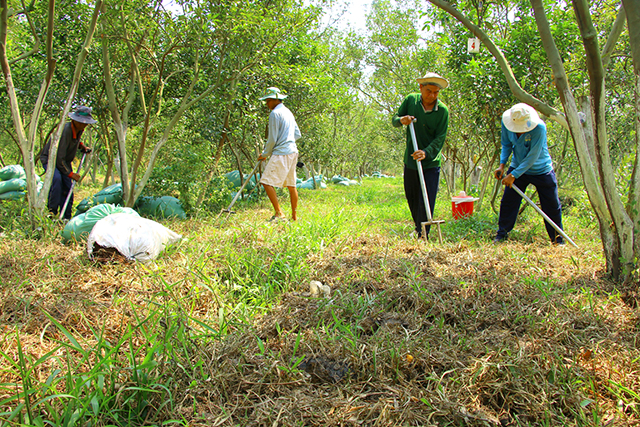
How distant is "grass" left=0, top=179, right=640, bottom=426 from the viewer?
135 cm

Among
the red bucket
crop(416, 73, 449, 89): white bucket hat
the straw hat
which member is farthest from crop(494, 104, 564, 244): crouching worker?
the straw hat

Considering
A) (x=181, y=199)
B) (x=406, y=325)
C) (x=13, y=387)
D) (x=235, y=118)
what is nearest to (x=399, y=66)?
(x=235, y=118)

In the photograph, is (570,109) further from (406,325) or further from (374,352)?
(374,352)

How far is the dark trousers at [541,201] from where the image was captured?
12.3ft

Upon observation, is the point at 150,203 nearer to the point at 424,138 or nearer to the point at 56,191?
the point at 56,191

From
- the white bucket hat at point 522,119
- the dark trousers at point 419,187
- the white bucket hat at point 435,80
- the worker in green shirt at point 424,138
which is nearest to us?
the white bucket hat at point 522,119

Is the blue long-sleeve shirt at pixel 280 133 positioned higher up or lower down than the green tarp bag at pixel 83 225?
higher up

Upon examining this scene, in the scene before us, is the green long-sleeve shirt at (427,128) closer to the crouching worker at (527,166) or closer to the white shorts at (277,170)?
the crouching worker at (527,166)

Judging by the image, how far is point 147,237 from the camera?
290 centimetres

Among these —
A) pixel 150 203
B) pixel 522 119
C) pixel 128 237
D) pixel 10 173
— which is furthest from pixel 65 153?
pixel 522 119

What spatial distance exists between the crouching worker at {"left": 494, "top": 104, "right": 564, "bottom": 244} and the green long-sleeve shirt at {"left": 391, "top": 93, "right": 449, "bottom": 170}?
0.65m

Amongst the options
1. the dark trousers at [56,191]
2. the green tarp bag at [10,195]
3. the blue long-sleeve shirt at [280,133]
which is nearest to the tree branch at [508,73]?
the blue long-sleeve shirt at [280,133]

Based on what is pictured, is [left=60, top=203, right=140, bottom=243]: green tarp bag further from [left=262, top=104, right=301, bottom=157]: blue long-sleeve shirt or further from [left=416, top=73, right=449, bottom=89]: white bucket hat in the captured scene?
[left=416, top=73, right=449, bottom=89]: white bucket hat

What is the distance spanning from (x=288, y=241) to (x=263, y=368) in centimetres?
165
